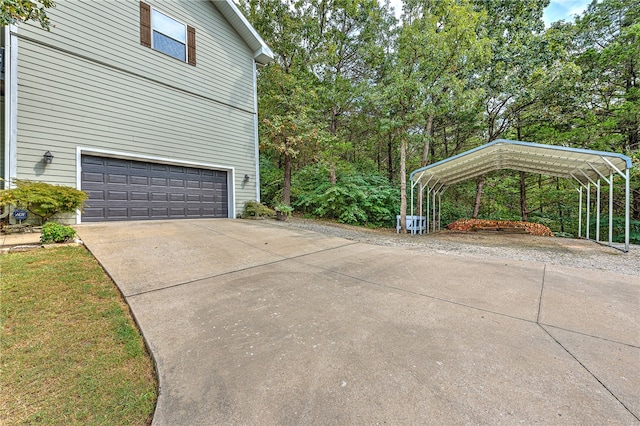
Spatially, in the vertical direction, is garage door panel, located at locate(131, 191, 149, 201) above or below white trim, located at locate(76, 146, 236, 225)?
below

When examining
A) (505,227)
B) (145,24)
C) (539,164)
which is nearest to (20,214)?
(145,24)

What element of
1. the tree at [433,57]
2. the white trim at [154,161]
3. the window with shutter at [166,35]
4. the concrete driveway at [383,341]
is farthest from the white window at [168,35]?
the tree at [433,57]

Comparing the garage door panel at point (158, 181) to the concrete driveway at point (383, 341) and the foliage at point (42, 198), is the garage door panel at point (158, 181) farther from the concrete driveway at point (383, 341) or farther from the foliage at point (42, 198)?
the concrete driveway at point (383, 341)

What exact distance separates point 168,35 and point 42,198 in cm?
596

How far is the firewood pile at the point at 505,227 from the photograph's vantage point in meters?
10.7

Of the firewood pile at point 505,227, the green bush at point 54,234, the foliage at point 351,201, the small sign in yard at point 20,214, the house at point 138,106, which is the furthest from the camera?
the foliage at point 351,201

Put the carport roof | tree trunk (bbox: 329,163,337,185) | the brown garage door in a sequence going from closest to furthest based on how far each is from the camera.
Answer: the brown garage door
the carport roof
tree trunk (bbox: 329,163,337,185)

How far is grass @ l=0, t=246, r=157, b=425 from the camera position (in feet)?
4.83

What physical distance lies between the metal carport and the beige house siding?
737 centimetres

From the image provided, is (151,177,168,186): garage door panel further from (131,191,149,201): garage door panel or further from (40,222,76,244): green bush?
(40,222,76,244): green bush

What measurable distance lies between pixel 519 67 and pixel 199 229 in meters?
13.1

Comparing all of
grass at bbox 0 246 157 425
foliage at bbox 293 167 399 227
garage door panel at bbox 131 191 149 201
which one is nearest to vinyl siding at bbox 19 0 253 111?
garage door panel at bbox 131 191 149 201

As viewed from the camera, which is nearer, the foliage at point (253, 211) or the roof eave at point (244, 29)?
the roof eave at point (244, 29)

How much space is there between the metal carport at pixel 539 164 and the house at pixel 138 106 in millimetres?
7334
